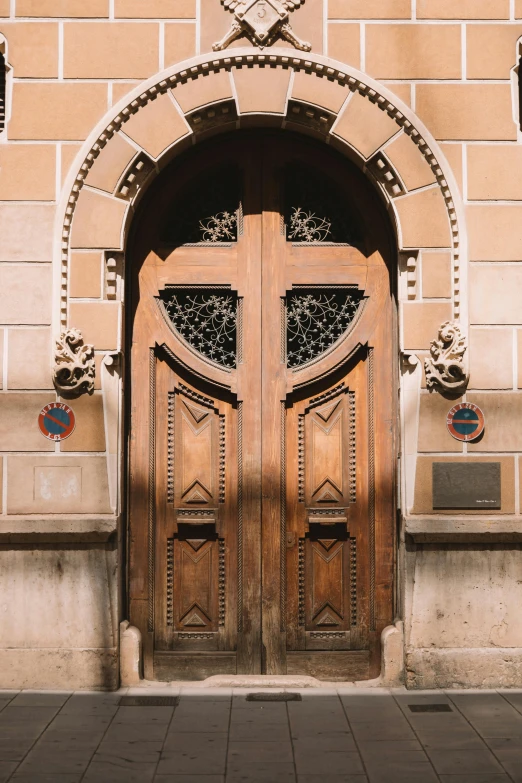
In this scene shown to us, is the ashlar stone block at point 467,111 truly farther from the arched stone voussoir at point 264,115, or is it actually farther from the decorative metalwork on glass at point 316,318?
the decorative metalwork on glass at point 316,318

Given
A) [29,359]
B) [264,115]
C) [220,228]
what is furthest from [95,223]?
[264,115]

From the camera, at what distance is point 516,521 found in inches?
303

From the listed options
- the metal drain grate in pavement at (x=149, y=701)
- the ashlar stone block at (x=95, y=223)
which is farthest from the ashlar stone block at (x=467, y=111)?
the metal drain grate in pavement at (x=149, y=701)

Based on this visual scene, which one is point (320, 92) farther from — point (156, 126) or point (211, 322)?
point (211, 322)

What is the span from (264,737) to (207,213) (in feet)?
14.4

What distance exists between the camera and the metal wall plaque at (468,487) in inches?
306

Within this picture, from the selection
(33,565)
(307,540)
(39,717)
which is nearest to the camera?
(39,717)

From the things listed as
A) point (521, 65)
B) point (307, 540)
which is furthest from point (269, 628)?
point (521, 65)

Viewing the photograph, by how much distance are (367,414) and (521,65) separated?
3.29 m

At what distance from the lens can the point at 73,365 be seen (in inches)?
302

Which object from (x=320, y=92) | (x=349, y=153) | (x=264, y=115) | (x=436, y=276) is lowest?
(x=436, y=276)

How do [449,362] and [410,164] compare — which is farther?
[410,164]

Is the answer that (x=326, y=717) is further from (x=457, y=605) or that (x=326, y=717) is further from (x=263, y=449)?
(x=263, y=449)

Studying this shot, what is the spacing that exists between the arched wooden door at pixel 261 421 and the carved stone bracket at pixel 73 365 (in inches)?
20.4
